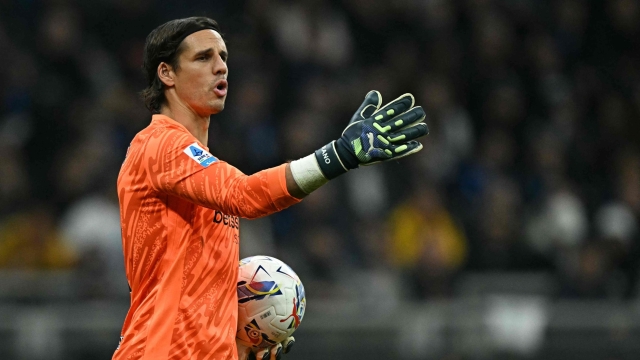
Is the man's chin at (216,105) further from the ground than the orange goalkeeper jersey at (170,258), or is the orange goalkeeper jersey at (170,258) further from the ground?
the man's chin at (216,105)

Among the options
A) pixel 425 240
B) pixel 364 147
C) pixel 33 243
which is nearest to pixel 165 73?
pixel 364 147

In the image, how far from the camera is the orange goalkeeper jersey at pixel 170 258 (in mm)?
4145

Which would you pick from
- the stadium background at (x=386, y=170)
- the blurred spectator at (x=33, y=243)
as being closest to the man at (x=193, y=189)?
the stadium background at (x=386, y=170)

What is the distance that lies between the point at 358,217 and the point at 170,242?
674cm

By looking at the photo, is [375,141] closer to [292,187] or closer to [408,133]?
[408,133]

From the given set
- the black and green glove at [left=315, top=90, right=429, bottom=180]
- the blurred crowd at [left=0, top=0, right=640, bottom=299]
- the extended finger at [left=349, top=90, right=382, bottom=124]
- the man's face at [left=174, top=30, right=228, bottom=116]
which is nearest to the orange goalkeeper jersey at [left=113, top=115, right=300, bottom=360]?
the man's face at [left=174, top=30, right=228, bottom=116]

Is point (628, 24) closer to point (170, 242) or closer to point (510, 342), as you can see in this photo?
point (510, 342)

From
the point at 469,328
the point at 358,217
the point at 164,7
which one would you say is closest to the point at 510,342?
the point at 469,328

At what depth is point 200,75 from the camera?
4.39 meters

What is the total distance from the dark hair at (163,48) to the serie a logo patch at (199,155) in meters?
0.50

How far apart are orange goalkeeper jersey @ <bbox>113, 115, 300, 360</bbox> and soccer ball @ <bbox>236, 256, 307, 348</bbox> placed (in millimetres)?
284

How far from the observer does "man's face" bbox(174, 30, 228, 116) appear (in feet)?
14.4

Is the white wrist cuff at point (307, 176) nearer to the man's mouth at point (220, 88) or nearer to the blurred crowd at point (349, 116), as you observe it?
the man's mouth at point (220, 88)

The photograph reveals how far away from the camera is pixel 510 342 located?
375 inches
